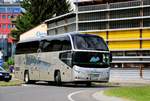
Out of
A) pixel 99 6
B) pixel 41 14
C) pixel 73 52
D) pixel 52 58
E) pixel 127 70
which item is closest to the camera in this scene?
pixel 73 52

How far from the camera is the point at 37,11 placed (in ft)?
259

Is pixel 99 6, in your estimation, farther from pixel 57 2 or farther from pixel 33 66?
pixel 57 2

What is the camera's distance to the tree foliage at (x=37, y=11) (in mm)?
78438

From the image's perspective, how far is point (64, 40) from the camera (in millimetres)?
34344

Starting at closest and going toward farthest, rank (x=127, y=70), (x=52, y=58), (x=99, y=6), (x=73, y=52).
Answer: (x=73, y=52), (x=52, y=58), (x=127, y=70), (x=99, y=6)

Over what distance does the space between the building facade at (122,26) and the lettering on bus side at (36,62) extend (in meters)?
12.2

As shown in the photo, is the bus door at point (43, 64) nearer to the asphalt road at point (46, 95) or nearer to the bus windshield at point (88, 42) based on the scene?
the bus windshield at point (88, 42)

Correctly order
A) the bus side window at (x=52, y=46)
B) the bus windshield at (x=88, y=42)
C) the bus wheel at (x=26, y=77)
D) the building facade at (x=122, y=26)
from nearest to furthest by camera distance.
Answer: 1. the bus windshield at (x=88, y=42)
2. the bus side window at (x=52, y=46)
3. the bus wheel at (x=26, y=77)
4. the building facade at (x=122, y=26)

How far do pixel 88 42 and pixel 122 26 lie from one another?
1761 cm

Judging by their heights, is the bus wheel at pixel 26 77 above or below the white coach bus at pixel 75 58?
below

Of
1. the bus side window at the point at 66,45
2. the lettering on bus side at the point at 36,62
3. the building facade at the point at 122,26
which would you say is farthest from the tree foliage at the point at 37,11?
the bus side window at the point at 66,45

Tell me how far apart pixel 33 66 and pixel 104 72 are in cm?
772

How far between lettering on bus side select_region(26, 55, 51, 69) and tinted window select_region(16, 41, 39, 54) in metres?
0.49

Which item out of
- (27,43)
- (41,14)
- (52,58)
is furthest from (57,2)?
(52,58)
